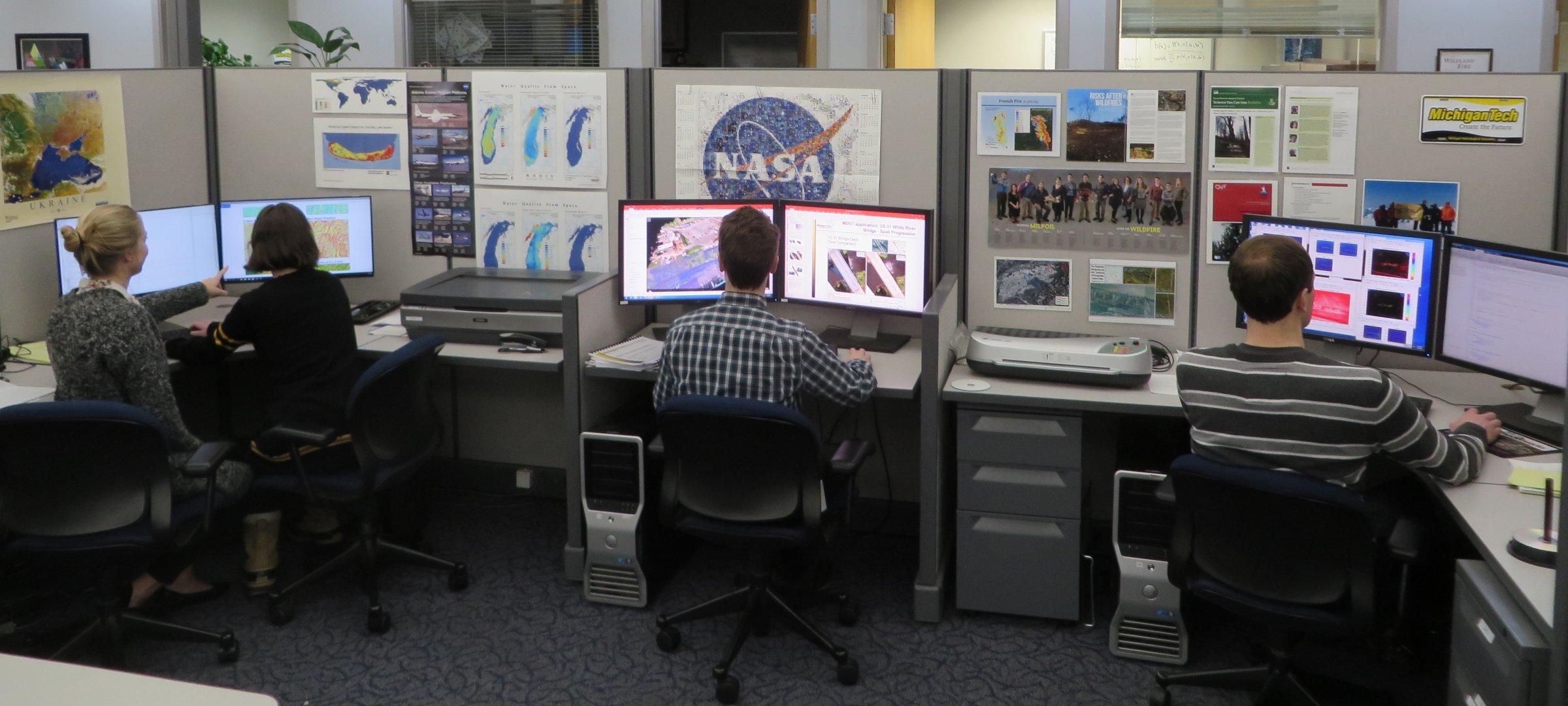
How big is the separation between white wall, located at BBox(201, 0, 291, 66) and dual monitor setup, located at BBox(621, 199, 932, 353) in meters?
6.40

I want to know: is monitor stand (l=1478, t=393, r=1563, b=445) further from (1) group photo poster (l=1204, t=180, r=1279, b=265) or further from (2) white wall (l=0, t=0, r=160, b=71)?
(2) white wall (l=0, t=0, r=160, b=71)

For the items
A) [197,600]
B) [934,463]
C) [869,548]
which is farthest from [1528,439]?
[197,600]

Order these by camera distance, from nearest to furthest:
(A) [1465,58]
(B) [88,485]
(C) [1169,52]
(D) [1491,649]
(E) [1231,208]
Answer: (D) [1491,649]
(B) [88,485]
(E) [1231,208]
(A) [1465,58]
(C) [1169,52]

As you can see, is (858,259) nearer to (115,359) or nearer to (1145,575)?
(1145,575)

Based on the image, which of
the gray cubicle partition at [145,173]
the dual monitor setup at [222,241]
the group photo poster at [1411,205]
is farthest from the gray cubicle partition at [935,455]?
the gray cubicle partition at [145,173]

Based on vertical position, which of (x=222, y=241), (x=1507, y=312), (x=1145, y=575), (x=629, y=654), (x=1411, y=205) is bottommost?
(x=629, y=654)

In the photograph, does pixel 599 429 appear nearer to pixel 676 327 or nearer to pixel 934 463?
pixel 676 327

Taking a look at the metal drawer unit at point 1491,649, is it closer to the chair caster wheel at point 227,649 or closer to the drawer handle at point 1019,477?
the drawer handle at point 1019,477

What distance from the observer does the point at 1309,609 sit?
2205 mm

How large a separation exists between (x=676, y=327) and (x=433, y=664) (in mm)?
939

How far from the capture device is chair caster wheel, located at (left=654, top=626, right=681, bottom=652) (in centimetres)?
281

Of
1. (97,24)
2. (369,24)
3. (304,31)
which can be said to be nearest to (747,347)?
(304,31)

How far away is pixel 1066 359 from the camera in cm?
284

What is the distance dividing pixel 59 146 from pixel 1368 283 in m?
3.22
